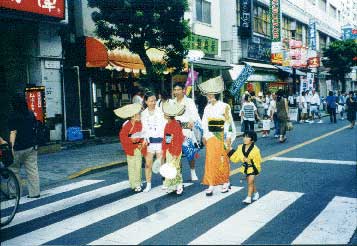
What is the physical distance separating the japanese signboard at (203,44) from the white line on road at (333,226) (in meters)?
16.8

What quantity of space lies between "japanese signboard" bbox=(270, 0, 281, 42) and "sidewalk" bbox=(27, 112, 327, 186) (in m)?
20.4

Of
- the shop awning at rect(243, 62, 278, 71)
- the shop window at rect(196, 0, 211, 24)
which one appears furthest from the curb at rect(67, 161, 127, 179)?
the shop awning at rect(243, 62, 278, 71)

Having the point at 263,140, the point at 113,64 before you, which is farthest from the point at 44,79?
the point at 263,140

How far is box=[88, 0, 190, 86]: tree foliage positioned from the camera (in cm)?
1230

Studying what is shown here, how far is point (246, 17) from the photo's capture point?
1098 inches

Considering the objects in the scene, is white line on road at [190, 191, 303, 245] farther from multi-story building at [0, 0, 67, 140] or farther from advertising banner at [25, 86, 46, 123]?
multi-story building at [0, 0, 67, 140]

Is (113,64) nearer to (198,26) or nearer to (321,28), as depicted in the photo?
(198,26)

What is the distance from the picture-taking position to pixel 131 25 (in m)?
12.6

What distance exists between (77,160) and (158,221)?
606 centimetres

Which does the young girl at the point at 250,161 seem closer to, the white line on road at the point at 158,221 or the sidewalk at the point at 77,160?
the white line on road at the point at 158,221

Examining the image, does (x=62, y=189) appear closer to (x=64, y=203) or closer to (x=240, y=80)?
(x=64, y=203)

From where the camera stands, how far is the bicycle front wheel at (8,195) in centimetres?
566

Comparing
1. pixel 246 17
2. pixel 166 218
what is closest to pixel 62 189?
pixel 166 218

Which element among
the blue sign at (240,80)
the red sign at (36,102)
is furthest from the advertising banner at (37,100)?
the blue sign at (240,80)
